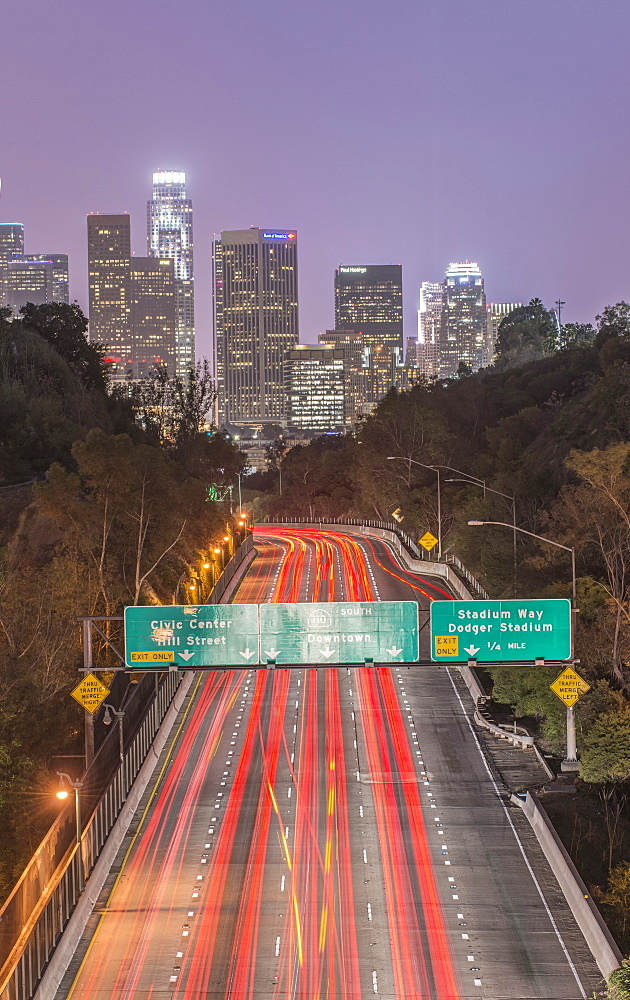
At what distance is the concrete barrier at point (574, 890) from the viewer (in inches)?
896

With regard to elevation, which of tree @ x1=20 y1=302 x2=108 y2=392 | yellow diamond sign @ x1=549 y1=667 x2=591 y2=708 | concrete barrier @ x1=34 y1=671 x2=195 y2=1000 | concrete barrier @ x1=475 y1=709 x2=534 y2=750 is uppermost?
tree @ x1=20 y1=302 x2=108 y2=392

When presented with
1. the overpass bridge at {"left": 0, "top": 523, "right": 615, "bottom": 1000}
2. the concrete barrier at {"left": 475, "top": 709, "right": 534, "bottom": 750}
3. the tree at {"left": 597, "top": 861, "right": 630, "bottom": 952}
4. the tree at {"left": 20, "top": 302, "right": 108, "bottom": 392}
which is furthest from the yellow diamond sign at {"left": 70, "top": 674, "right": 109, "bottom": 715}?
the tree at {"left": 20, "top": 302, "right": 108, "bottom": 392}

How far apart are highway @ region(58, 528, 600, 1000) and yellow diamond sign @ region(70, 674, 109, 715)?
383 centimetres

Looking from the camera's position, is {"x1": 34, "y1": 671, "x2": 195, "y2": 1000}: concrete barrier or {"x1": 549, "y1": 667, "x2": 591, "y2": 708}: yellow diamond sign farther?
{"x1": 549, "y1": 667, "x2": 591, "y2": 708}: yellow diamond sign

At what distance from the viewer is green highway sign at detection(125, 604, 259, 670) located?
1227 inches

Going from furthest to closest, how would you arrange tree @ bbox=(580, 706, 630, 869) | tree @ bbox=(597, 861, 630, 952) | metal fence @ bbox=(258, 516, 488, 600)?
metal fence @ bbox=(258, 516, 488, 600), tree @ bbox=(580, 706, 630, 869), tree @ bbox=(597, 861, 630, 952)

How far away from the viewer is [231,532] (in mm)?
89125

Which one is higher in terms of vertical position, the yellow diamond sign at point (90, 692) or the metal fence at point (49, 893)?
the yellow diamond sign at point (90, 692)

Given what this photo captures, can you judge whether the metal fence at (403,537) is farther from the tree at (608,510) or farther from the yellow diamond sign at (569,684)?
the yellow diamond sign at (569,684)

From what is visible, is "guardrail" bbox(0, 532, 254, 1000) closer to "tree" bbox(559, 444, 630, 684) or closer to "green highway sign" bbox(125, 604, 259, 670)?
"green highway sign" bbox(125, 604, 259, 670)

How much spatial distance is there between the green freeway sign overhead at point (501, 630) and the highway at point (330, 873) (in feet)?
17.2

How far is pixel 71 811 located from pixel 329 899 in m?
A: 8.46

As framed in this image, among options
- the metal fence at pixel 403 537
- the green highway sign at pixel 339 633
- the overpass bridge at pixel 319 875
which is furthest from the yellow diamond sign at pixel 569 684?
the metal fence at pixel 403 537

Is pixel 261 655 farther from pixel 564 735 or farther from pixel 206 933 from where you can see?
pixel 564 735
